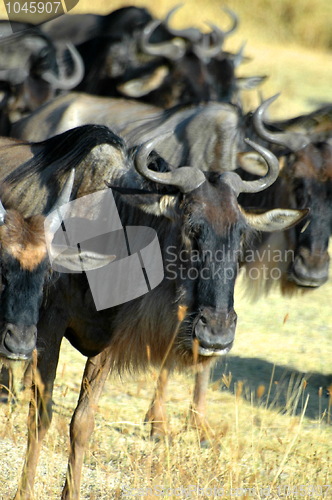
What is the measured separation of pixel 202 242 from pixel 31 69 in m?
7.27

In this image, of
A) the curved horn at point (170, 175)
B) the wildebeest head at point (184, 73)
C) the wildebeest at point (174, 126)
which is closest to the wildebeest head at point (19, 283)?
the curved horn at point (170, 175)

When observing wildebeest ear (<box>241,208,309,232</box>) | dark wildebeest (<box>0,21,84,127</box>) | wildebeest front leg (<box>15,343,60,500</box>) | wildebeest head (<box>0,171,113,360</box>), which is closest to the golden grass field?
wildebeest front leg (<box>15,343,60,500</box>)

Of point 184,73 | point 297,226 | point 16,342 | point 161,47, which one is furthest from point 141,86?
point 16,342

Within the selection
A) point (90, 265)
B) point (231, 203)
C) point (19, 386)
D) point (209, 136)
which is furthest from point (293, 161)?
point (19, 386)

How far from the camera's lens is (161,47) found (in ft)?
38.6

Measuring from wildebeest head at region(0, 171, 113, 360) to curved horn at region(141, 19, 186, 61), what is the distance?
320 inches

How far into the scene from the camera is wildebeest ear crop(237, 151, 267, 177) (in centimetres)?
621

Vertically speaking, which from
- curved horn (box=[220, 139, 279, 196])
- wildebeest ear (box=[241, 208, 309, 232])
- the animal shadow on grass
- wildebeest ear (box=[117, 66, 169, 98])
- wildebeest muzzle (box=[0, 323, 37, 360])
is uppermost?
curved horn (box=[220, 139, 279, 196])

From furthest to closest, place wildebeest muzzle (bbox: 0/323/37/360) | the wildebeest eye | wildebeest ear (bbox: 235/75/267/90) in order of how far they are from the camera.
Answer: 1. wildebeest ear (bbox: 235/75/267/90)
2. the wildebeest eye
3. wildebeest muzzle (bbox: 0/323/37/360)

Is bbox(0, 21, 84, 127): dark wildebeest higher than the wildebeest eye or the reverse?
the reverse

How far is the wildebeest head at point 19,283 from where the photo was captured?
12.7 ft

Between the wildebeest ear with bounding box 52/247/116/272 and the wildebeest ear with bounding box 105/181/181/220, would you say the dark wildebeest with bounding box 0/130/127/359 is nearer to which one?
the wildebeest ear with bounding box 52/247/116/272

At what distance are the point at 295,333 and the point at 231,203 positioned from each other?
12.5ft

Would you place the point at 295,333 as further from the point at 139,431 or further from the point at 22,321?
the point at 22,321
